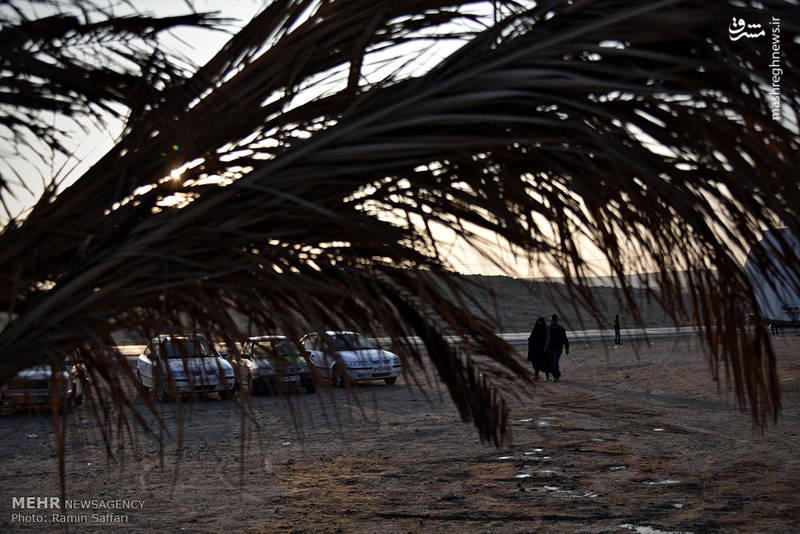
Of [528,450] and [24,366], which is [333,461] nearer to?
[528,450]

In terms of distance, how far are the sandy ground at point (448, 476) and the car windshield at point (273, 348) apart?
0.85 meters

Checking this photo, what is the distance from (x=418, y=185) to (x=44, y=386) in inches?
52.4

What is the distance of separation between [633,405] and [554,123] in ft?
44.2

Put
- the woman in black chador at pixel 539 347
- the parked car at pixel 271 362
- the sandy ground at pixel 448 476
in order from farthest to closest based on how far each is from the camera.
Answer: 1. the woman in black chador at pixel 539 347
2. the sandy ground at pixel 448 476
3. the parked car at pixel 271 362

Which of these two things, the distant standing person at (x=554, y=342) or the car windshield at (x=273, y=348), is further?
the distant standing person at (x=554, y=342)

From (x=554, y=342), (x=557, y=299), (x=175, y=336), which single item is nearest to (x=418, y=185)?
(x=557, y=299)

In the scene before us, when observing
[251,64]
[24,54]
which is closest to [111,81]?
[24,54]

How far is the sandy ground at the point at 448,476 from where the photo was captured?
6.61 metres

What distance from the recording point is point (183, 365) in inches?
88.9

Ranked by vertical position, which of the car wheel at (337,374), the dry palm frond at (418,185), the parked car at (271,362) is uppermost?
Result: the dry palm frond at (418,185)

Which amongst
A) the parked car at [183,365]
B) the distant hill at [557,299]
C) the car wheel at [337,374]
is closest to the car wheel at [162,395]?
the parked car at [183,365]

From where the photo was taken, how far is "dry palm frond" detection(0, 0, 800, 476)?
1891mm

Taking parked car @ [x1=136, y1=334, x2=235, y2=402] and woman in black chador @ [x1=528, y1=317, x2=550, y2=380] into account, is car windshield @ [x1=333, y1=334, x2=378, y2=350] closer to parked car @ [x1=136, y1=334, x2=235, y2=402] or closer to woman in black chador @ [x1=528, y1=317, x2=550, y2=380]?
parked car @ [x1=136, y1=334, x2=235, y2=402]

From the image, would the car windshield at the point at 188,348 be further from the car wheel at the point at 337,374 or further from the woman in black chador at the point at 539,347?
the woman in black chador at the point at 539,347
